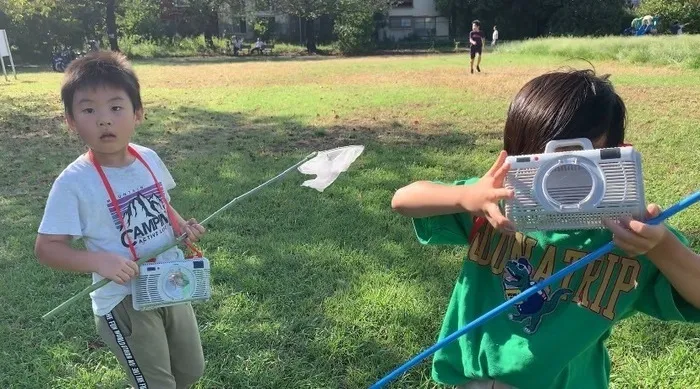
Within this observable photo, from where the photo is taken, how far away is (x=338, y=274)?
3.37 meters

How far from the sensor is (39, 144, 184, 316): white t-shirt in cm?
174

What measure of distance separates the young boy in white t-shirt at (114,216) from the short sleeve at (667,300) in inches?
50.9

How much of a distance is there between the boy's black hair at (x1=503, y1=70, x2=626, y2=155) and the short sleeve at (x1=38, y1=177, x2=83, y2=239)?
1.26 m

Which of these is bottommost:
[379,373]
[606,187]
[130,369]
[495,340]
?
[379,373]

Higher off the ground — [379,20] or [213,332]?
[379,20]

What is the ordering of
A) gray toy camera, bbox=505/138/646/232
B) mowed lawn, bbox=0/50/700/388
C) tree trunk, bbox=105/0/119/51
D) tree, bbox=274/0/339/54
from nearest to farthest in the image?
gray toy camera, bbox=505/138/646/232 → mowed lawn, bbox=0/50/700/388 → tree trunk, bbox=105/0/119/51 → tree, bbox=274/0/339/54

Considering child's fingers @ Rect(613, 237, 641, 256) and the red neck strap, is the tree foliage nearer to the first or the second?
the red neck strap

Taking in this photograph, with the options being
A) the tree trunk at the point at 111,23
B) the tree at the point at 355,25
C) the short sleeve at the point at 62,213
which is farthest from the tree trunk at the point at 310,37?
the short sleeve at the point at 62,213

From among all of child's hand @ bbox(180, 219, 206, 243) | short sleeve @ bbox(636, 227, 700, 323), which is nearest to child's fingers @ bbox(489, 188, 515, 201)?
short sleeve @ bbox(636, 227, 700, 323)

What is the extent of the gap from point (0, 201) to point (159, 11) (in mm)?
35065

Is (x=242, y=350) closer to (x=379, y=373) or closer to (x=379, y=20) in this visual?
(x=379, y=373)

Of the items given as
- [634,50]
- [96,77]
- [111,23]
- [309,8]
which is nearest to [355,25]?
[309,8]

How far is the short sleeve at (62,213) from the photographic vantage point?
1725mm

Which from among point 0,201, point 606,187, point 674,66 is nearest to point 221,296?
point 606,187
